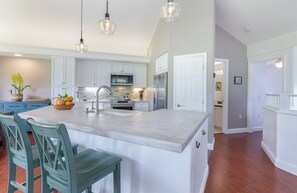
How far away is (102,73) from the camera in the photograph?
207 inches

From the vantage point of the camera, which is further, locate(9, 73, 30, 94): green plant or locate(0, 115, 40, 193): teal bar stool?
locate(9, 73, 30, 94): green plant

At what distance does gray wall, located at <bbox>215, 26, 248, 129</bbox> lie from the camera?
4812mm

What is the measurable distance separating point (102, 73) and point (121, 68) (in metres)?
0.63

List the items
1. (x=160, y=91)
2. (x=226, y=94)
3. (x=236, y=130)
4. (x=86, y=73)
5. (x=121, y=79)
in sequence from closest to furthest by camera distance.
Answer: (x=160, y=91) < (x=226, y=94) < (x=236, y=130) < (x=86, y=73) < (x=121, y=79)

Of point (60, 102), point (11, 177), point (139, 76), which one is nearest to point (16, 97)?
point (60, 102)

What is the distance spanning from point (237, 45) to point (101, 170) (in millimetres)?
5219

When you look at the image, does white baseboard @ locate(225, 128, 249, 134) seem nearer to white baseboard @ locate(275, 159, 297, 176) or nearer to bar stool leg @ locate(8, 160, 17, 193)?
white baseboard @ locate(275, 159, 297, 176)

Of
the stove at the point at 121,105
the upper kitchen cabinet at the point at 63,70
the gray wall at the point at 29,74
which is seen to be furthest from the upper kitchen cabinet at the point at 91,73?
the gray wall at the point at 29,74

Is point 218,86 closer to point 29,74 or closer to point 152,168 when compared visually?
point 152,168

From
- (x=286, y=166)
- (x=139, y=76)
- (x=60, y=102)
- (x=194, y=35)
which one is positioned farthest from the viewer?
(x=139, y=76)

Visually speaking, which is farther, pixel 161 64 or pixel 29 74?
pixel 29 74

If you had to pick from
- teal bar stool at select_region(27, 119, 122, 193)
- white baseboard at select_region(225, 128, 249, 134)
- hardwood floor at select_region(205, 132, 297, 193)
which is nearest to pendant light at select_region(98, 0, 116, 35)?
teal bar stool at select_region(27, 119, 122, 193)

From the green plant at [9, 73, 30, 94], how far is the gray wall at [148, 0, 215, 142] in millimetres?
4121

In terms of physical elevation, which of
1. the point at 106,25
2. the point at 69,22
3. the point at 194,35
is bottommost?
the point at 106,25
